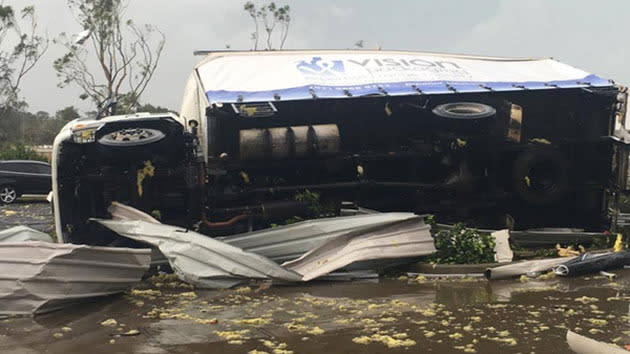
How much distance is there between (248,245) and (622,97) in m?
6.52

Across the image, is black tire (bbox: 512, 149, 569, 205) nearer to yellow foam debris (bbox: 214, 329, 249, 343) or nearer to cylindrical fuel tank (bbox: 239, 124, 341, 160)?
cylindrical fuel tank (bbox: 239, 124, 341, 160)

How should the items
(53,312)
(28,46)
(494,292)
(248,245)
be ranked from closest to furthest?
1. (53,312)
2. (494,292)
3. (248,245)
4. (28,46)

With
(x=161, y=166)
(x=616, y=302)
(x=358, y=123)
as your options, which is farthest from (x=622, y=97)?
(x=161, y=166)

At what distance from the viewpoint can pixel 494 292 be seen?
658 cm

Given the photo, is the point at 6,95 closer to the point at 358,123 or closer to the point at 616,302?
the point at 358,123

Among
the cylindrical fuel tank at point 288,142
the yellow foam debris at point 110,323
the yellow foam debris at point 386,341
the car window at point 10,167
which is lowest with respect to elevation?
the car window at point 10,167

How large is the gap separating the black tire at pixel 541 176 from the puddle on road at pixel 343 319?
2.68 m

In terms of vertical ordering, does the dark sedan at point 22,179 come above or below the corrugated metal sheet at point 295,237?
below

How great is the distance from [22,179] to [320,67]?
13.6 meters

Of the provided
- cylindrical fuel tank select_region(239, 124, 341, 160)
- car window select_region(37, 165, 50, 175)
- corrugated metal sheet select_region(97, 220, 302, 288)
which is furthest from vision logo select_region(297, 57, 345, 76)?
car window select_region(37, 165, 50, 175)

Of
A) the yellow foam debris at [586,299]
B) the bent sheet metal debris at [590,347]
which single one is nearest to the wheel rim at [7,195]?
the yellow foam debris at [586,299]

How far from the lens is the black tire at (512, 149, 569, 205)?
9547mm

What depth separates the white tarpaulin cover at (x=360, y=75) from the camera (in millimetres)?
8852

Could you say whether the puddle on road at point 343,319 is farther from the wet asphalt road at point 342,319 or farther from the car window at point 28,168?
the car window at point 28,168
